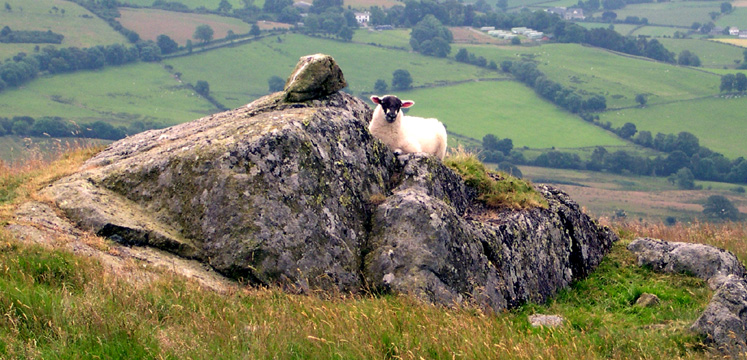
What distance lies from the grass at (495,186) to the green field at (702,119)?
109 meters

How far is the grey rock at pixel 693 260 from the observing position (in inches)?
479

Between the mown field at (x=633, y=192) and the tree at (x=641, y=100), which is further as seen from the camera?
the tree at (x=641, y=100)

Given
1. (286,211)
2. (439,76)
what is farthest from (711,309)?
(439,76)

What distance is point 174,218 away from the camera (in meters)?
9.61

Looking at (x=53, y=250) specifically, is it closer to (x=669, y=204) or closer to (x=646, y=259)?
(x=646, y=259)

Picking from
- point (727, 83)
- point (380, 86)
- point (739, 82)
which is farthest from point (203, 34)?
point (739, 82)

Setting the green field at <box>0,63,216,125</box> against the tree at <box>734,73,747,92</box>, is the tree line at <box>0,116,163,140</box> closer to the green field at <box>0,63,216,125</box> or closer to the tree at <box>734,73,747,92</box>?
the green field at <box>0,63,216,125</box>

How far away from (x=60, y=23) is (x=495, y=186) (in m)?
158

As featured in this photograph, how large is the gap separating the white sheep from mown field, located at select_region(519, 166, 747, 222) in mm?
68597

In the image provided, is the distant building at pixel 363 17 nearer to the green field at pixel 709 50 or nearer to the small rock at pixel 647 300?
the green field at pixel 709 50

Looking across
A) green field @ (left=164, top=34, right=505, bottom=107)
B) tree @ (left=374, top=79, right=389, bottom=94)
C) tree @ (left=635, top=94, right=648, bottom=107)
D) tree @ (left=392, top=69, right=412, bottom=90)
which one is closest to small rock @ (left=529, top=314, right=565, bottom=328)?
green field @ (left=164, top=34, right=505, bottom=107)

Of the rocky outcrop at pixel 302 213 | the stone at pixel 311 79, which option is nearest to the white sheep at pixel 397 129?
the stone at pixel 311 79

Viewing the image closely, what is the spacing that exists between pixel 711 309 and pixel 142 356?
7465 millimetres

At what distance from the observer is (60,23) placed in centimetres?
14675
